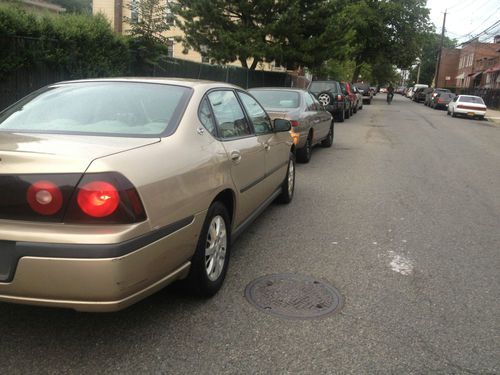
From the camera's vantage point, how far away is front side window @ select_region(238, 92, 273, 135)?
5066 mm

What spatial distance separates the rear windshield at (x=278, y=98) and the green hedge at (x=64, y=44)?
10.7ft

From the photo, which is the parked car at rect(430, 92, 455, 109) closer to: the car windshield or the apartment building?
the car windshield

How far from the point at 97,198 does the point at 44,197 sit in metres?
0.29

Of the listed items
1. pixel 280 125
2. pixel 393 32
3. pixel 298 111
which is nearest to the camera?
pixel 280 125

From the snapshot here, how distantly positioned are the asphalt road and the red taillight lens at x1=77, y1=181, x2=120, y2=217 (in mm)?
922

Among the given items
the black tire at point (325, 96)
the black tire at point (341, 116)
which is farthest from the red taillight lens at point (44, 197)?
the black tire at point (341, 116)

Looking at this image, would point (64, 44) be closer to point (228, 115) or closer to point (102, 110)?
point (228, 115)

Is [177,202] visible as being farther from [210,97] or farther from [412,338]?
[412,338]

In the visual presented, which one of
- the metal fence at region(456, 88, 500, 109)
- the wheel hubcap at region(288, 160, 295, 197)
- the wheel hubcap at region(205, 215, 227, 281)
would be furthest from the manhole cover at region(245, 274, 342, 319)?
the metal fence at region(456, 88, 500, 109)

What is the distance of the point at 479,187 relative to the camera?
8.46 meters

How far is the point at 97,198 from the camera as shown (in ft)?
8.70

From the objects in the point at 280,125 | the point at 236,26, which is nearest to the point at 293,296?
the point at 280,125

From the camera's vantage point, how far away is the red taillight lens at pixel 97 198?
2.64 m

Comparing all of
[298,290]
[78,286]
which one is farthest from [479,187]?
[78,286]
